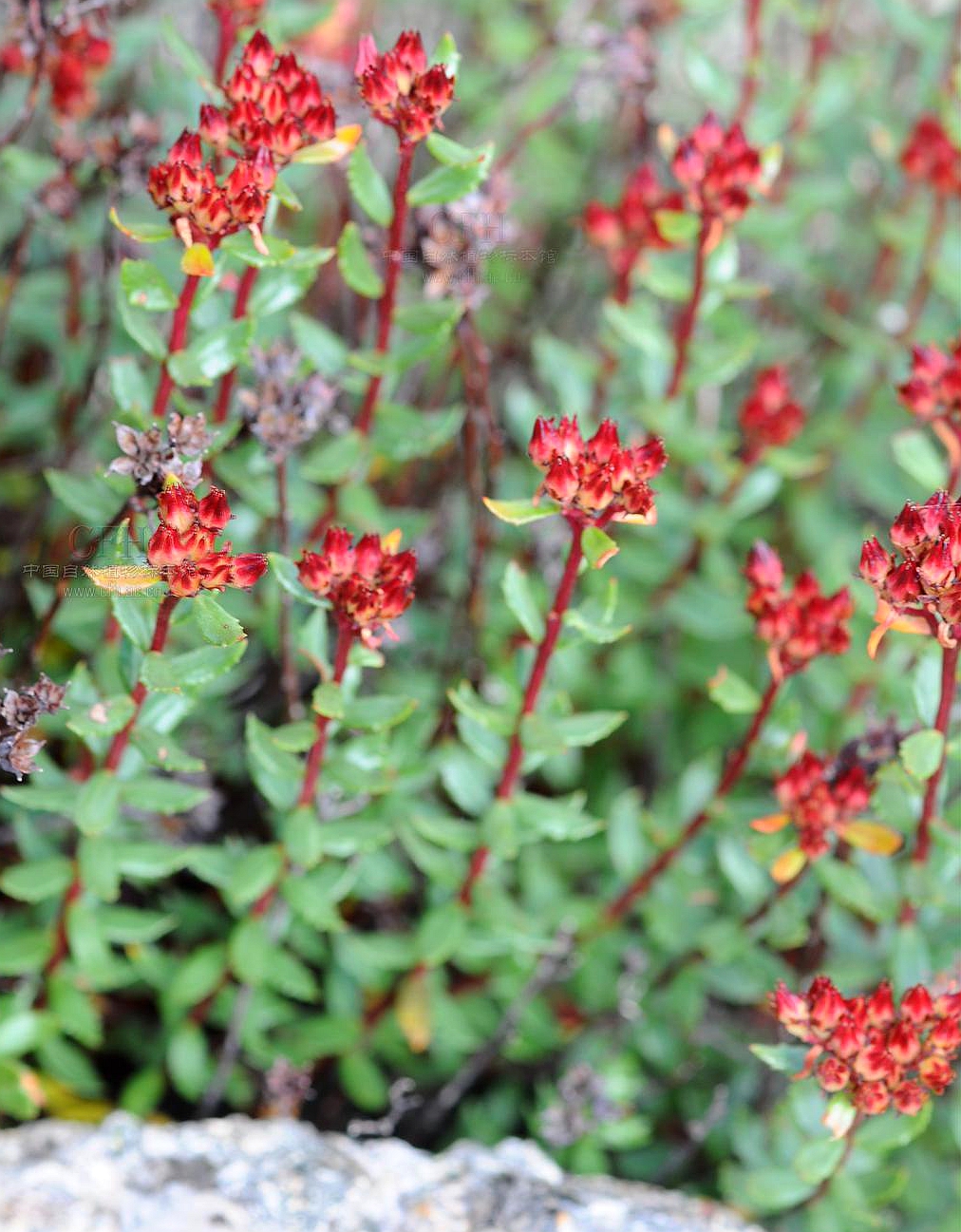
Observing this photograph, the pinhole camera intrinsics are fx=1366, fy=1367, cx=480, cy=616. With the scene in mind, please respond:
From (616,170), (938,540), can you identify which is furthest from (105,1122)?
(616,170)

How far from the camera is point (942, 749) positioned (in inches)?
62.4

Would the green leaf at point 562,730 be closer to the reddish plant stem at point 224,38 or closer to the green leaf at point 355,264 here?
the green leaf at point 355,264

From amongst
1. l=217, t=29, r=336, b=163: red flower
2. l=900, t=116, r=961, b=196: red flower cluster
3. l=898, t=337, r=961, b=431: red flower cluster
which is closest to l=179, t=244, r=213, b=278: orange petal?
l=217, t=29, r=336, b=163: red flower

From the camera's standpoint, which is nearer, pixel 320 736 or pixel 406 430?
pixel 320 736

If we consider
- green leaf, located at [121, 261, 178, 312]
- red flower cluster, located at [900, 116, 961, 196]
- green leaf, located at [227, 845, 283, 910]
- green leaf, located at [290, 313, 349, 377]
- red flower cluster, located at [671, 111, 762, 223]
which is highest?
red flower cluster, located at [900, 116, 961, 196]

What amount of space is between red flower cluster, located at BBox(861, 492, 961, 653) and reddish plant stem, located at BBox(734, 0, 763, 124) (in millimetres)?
1281

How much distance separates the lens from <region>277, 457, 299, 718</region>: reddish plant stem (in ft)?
5.66

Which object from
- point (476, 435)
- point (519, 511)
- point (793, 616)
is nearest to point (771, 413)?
point (476, 435)

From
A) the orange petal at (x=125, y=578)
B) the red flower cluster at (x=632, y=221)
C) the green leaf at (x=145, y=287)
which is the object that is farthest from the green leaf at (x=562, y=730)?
the red flower cluster at (x=632, y=221)

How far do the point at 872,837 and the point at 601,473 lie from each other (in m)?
0.61

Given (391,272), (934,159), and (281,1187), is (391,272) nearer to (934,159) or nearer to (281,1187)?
(281,1187)

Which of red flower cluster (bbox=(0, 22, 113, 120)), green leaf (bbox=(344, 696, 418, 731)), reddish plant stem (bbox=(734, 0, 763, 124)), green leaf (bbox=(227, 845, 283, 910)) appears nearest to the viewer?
green leaf (bbox=(344, 696, 418, 731))

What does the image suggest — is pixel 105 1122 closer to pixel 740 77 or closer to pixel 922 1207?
pixel 922 1207

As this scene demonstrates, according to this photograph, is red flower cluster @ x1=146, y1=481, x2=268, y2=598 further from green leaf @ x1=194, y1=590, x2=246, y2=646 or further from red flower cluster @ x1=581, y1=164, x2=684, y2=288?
red flower cluster @ x1=581, y1=164, x2=684, y2=288
